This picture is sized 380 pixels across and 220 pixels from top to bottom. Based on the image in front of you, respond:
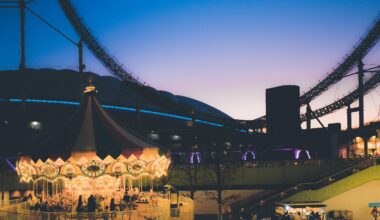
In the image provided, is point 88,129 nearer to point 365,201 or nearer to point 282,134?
point 365,201

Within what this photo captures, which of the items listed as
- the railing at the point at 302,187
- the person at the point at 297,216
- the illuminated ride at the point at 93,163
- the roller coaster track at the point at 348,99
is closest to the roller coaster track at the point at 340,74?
the roller coaster track at the point at 348,99

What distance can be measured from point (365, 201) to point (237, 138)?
22845 millimetres

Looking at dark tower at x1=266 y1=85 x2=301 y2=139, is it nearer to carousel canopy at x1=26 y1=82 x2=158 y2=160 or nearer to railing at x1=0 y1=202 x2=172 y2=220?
carousel canopy at x1=26 y1=82 x2=158 y2=160

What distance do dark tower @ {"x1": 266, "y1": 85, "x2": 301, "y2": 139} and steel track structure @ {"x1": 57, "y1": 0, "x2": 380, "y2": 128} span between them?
8.13 metres

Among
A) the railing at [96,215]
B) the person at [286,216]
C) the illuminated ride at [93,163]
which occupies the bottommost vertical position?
the person at [286,216]

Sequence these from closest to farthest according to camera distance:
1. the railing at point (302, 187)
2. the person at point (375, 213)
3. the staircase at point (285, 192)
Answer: the person at point (375, 213) → the staircase at point (285, 192) → the railing at point (302, 187)

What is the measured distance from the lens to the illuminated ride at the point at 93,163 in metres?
20.6

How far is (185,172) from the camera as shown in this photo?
3741 centimetres

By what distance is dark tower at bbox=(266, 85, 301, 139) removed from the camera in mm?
41875

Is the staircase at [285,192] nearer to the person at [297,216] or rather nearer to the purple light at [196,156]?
the person at [297,216]

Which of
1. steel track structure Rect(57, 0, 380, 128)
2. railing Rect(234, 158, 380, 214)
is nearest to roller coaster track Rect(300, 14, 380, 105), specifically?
steel track structure Rect(57, 0, 380, 128)

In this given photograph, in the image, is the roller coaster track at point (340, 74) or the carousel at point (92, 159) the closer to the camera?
the carousel at point (92, 159)

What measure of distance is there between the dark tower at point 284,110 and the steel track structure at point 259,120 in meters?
8.13

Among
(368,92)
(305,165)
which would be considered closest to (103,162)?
(305,165)
